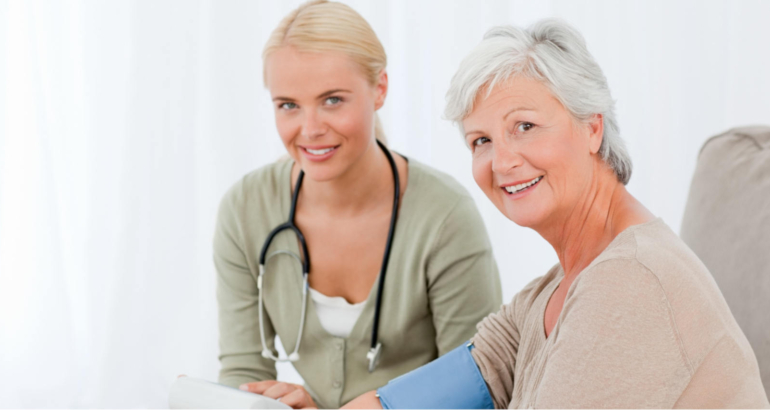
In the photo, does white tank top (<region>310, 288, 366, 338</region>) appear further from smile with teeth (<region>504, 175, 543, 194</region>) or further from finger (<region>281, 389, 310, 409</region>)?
smile with teeth (<region>504, 175, 543, 194</region>)

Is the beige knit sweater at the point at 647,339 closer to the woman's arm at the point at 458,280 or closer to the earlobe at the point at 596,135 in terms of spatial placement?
the earlobe at the point at 596,135

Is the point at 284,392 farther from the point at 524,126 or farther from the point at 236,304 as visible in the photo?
the point at 524,126

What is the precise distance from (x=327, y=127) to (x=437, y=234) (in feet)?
1.14

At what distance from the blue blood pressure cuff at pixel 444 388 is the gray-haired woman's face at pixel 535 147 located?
0.34m

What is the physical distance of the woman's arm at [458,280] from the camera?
1670 millimetres

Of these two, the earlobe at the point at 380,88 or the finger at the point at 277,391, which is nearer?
the finger at the point at 277,391

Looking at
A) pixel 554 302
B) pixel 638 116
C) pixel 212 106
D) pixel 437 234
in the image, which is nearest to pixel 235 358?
pixel 437 234

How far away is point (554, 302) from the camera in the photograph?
1.18m

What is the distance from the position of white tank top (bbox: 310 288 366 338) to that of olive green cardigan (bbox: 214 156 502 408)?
0.02 meters

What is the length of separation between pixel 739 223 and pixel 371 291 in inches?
30.9

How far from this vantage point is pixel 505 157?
108cm

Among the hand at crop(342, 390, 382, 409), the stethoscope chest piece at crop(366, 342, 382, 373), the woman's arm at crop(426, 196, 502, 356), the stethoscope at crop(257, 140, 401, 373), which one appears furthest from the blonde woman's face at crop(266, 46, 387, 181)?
the hand at crop(342, 390, 382, 409)

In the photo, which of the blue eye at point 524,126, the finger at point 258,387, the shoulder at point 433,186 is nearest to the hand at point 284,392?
the finger at point 258,387

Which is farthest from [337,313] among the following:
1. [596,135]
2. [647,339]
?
[647,339]
